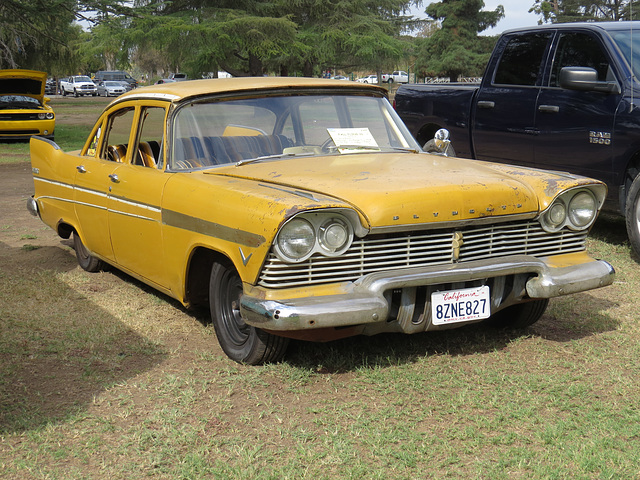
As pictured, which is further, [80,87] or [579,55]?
[80,87]

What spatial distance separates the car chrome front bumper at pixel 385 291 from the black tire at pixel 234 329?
1.27 feet

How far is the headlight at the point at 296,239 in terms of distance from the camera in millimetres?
3654

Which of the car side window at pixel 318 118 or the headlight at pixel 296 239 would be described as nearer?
the headlight at pixel 296 239

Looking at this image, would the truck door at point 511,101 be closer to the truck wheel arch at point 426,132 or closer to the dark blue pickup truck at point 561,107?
the dark blue pickup truck at point 561,107

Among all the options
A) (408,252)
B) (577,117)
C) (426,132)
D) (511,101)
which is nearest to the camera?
(408,252)

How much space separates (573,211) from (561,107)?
292 centimetres

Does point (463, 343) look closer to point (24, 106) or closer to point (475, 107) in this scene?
point (475, 107)

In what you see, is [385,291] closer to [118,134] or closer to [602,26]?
[118,134]

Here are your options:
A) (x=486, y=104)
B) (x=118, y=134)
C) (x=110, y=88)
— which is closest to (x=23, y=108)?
(x=486, y=104)

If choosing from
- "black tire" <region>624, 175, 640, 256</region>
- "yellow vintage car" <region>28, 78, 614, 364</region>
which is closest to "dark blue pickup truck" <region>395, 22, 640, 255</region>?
"black tire" <region>624, 175, 640, 256</region>

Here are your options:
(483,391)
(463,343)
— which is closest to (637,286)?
(463,343)

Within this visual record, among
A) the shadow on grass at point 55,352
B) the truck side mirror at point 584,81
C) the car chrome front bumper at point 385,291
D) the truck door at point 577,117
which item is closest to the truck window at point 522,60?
the truck door at point 577,117

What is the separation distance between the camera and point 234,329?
431 cm

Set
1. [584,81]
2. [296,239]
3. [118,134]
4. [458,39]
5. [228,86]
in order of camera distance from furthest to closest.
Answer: [458,39]
[584,81]
[118,134]
[228,86]
[296,239]
